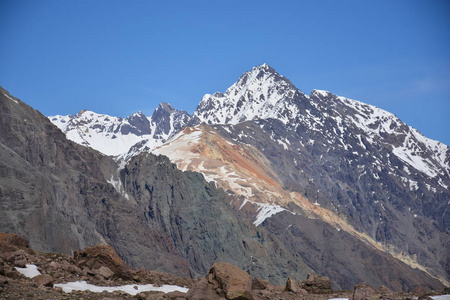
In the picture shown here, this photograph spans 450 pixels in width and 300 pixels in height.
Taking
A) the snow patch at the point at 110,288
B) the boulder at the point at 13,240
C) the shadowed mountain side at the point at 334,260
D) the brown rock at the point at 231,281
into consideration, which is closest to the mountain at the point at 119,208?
the shadowed mountain side at the point at 334,260

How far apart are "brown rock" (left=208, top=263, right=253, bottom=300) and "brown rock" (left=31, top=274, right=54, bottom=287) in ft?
19.3

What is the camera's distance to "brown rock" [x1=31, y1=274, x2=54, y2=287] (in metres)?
23.1

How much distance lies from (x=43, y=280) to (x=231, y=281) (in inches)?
269

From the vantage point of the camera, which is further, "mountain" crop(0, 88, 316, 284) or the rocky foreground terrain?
"mountain" crop(0, 88, 316, 284)

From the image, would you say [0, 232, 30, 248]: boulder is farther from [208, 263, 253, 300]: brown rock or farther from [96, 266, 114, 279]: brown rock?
[208, 263, 253, 300]: brown rock

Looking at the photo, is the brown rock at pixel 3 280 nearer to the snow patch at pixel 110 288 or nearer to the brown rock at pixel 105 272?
the snow patch at pixel 110 288

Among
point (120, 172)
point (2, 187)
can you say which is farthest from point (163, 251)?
point (2, 187)

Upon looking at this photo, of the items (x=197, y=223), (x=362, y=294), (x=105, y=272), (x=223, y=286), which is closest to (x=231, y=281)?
→ (x=223, y=286)

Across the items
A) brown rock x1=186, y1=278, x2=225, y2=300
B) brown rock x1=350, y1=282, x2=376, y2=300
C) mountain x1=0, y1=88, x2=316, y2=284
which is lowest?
brown rock x1=186, y1=278, x2=225, y2=300

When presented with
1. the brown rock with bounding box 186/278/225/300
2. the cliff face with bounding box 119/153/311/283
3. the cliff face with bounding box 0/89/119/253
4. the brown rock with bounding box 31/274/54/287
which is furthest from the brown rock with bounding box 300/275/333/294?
the cliff face with bounding box 119/153/311/283

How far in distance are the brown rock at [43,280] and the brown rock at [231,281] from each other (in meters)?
5.89

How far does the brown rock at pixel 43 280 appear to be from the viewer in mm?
23067

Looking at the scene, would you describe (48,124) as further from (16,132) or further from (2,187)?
(2,187)

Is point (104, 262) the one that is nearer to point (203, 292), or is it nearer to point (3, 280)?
point (203, 292)
